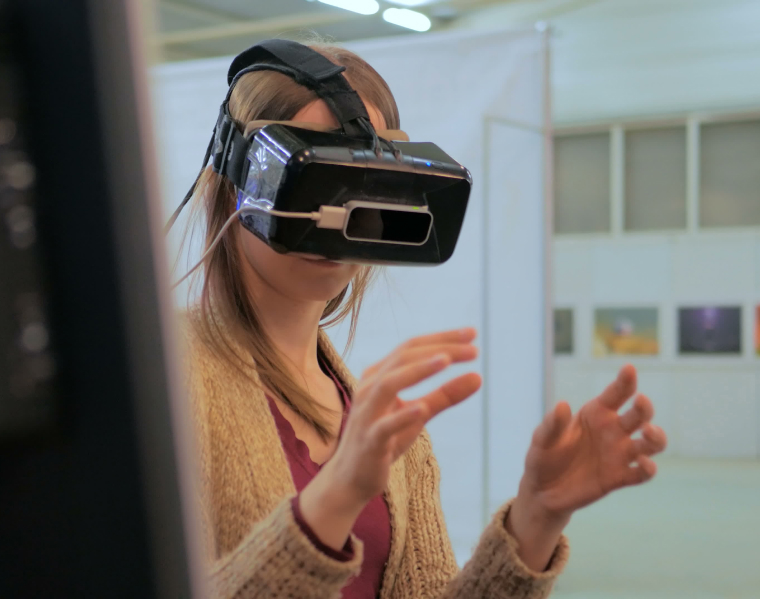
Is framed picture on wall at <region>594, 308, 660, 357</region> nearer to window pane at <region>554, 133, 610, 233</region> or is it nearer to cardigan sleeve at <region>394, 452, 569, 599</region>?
window pane at <region>554, 133, 610, 233</region>

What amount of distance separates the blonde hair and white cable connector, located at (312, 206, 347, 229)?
146 millimetres

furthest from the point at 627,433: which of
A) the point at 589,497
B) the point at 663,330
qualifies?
the point at 663,330

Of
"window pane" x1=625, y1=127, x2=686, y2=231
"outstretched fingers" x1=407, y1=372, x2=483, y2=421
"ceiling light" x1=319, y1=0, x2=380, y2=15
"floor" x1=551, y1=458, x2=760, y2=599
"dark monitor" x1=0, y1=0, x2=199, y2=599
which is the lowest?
"floor" x1=551, y1=458, x2=760, y2=599

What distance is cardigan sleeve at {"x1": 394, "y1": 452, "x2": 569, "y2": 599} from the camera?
2.35ft

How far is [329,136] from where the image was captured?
0.70 metres

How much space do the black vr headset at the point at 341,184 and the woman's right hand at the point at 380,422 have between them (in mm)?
200

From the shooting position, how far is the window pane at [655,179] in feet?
16.5

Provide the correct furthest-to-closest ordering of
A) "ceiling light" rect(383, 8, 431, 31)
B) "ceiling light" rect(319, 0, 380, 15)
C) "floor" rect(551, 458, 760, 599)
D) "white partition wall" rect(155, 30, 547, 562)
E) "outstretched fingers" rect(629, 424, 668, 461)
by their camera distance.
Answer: "ceiling light" rect(383, 8, 431, 31)
"ceiling light" rect(319, 0, 380, 15)
"floor" rect(551, 458, 760, 599)
"white partition wall" rect(155, 30, 547, 562)
"outstretched fingers" rect(629, 424, 668, 461)

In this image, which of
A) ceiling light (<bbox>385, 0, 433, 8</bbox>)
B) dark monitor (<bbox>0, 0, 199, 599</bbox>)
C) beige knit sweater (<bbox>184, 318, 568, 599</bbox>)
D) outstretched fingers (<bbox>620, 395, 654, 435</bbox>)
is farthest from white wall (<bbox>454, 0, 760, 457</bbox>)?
dark monitor (<bbox>0, 0, 199, 599</bbox>)

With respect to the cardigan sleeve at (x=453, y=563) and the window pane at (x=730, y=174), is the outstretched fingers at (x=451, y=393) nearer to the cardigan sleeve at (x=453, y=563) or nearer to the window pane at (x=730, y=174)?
the cardigan sleeve at (x=453, y=563)

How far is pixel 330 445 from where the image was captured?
0.81 metres

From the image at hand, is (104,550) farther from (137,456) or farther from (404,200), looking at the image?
(404,200)

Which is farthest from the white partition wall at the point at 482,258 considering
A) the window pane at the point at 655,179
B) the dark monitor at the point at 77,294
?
the window pane at the point at 655,179

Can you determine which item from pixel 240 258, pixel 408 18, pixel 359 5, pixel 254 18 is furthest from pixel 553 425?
pixel 254 18
